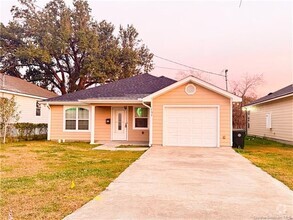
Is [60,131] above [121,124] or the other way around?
the other way around

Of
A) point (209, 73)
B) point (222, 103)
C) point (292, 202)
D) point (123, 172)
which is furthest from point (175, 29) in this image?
point (292, 202)

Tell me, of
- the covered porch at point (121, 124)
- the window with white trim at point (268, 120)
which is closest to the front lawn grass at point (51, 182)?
the covered porch at point (121, 124)

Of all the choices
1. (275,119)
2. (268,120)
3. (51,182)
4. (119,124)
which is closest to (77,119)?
(119,124)

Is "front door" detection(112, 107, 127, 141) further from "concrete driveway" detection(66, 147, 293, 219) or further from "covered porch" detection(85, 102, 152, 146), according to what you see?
"concrete driveway" detection(66, 147, 293, 219)

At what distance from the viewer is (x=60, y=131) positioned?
17.0m

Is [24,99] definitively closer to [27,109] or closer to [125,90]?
[27,109]

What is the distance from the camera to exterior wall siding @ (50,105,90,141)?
1680 cm

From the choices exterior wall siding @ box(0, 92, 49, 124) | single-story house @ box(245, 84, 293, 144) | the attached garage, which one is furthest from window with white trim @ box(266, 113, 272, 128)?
exterior wall siding @ box(0, 92, 49, 124)

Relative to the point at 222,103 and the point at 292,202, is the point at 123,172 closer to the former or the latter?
the point at 292,202

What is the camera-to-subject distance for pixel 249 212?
4.30 meters

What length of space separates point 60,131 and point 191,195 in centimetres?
1325

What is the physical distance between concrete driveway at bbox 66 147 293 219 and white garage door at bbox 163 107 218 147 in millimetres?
5243

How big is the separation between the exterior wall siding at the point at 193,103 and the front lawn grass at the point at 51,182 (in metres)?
3.88

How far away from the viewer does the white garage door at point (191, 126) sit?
44.6 feet
